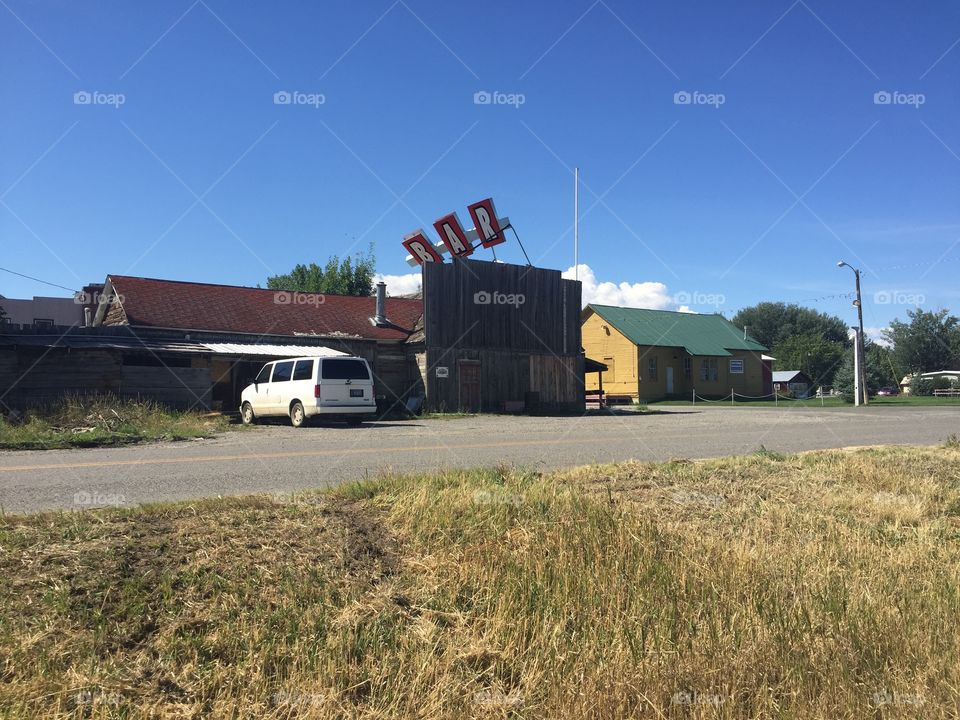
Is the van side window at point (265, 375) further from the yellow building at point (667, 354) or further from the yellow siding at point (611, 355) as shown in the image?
the yellow siding at point (611, 355)

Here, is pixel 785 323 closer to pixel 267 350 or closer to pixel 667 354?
pixel 667 354

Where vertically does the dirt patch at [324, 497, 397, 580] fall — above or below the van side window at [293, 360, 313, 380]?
below

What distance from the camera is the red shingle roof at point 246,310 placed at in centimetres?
2747

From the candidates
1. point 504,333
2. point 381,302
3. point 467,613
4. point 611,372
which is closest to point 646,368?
point 611,372

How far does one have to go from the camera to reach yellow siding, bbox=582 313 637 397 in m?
51.1

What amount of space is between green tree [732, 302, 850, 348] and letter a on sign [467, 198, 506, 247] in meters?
85.6

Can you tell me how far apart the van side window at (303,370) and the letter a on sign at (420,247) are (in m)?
12.0

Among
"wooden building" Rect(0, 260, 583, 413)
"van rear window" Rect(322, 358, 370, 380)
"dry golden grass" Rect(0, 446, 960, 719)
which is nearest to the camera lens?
"dry golden grass" Rect(0, 446, 960, 719)

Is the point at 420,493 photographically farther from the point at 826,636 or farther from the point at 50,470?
the point at 50,470

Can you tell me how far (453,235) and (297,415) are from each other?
14.1 metres

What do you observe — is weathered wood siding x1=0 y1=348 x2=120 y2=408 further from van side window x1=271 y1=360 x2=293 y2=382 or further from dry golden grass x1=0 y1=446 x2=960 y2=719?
dry golden grass x1=0 y1=446 x2=960 y2=719

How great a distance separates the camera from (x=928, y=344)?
4001 inches

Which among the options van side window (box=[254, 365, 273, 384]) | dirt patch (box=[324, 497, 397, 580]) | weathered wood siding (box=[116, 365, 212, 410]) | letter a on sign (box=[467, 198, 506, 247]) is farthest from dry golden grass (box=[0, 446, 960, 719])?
letter a on sign (box=[467, 198, 506, 247])

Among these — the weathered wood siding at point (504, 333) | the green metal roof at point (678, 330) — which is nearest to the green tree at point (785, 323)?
the green metal roof at point (678, 330)
